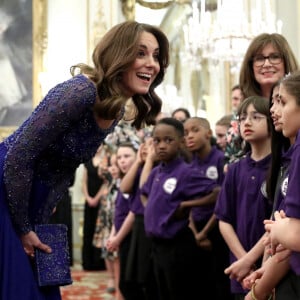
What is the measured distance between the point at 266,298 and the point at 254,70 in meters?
1.29

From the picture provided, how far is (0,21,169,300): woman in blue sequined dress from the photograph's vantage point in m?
2.12

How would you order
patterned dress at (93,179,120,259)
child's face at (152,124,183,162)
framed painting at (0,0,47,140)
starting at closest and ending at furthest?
child's face at (152,124,183,162) → patterned dress at (93,179,120,259) → framed painting at (0,0,47,140)

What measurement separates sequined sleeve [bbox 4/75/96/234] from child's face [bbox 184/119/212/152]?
2550mm

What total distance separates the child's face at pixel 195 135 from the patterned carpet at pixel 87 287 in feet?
6.81

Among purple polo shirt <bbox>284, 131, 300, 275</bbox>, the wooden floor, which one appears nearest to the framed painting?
the wooden floor

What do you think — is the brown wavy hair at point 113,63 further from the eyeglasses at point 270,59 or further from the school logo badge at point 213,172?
the school logo badge at point 213,172

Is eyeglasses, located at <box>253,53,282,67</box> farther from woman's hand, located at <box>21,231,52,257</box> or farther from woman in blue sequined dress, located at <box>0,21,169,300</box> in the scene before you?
woman's hand, located at <box>21,231,52,257</box>

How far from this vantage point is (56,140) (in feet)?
7.17

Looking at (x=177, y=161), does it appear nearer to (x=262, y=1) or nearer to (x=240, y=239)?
(x=240, y=239)

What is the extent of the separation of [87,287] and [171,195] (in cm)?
311

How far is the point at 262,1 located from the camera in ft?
29.3

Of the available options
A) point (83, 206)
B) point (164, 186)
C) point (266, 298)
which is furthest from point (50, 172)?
point (83, 206)

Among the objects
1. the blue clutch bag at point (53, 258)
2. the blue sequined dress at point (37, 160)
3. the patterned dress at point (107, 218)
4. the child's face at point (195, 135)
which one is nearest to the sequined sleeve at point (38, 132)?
the blue sequined dress at point (37, 160)

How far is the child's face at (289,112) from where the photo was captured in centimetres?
214
